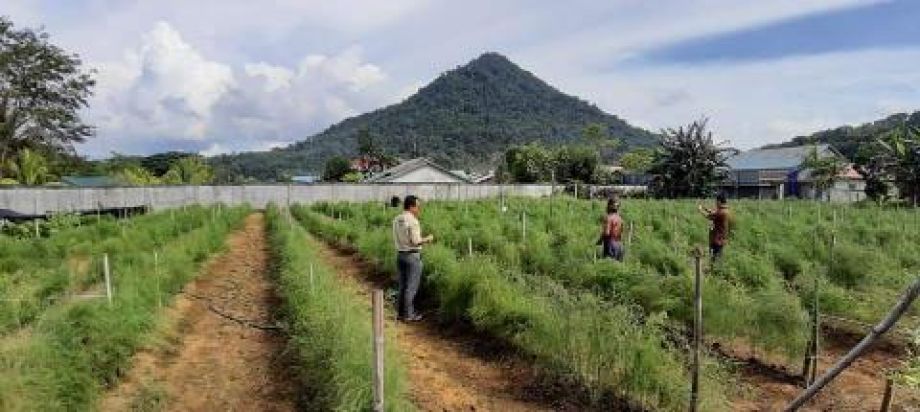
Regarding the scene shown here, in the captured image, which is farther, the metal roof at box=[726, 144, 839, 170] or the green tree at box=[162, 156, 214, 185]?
the green tree at box=[162, 156, 214, 185]

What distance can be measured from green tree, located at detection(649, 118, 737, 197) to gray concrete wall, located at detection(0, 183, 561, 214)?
7.66m

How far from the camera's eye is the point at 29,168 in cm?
4009

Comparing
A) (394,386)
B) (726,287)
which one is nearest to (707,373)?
(394,386)

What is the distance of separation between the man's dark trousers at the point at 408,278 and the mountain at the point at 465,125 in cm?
13137

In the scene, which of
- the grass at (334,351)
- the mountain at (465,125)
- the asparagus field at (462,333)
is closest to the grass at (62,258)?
the asparagus field at (462,333)

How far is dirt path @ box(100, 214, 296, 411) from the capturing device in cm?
668

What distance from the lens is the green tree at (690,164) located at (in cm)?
4366

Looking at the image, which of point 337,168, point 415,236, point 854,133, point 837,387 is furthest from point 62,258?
point 854,133

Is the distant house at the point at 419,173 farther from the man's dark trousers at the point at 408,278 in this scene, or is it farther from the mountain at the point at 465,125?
the mountain at the point at 465,125

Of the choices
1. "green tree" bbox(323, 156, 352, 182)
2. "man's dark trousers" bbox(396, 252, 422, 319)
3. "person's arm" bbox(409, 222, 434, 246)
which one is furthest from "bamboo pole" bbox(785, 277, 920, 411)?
"green tree" bbox(323, 156, 352, 182)

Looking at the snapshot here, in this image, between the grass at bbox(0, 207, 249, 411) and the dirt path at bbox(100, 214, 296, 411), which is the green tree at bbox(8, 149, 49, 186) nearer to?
the dirt path at bbox(100, 214, 296, 411)

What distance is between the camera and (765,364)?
25.6ft

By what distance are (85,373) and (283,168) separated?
160 meters

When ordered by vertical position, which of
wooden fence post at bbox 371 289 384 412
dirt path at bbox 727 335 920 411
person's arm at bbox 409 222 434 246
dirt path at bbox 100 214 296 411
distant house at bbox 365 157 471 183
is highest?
distant house at bbox 365 157 471 183
